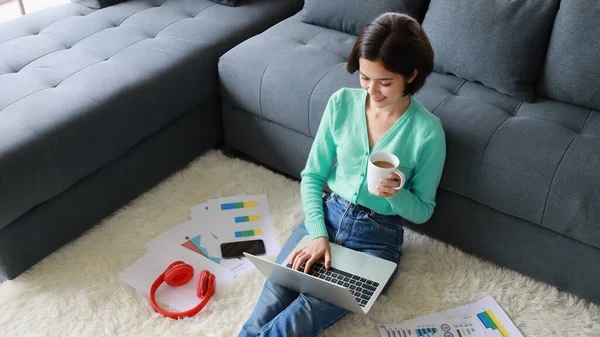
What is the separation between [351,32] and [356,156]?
2.51 feet

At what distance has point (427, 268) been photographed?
5.48ft

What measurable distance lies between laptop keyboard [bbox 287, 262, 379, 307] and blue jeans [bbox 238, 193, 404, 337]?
0.07m

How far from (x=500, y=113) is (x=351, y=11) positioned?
731mm

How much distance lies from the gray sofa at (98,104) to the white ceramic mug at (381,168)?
0.89 meters

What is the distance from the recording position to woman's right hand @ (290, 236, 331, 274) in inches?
57.1

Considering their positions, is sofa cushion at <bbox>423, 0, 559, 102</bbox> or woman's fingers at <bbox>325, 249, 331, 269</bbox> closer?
woman's fingers at <bbox>325, 249, 331, 269</bbox>

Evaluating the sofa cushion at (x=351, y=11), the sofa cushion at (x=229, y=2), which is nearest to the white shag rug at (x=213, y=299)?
the sofa cushion at (x=351, y=11)

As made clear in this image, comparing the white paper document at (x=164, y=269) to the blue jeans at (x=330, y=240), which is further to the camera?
the white paper document at (x=164, y=269)

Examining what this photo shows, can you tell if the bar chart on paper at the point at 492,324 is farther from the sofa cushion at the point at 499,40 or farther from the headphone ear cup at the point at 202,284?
the headphone ear cup at the point at 202,284

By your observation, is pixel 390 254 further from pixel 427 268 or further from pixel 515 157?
pixel 515 157

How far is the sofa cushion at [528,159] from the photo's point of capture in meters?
1.37

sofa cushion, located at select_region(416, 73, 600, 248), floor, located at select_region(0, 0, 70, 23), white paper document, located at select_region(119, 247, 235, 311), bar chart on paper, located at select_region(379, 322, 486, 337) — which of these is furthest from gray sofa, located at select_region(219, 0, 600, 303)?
floor, located at select_region(0, 0, 70, 23)

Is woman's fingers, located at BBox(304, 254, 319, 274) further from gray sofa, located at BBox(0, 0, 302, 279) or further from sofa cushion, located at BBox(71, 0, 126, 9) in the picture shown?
sofa cushion, located at BBox(71, 0, 126, 9)

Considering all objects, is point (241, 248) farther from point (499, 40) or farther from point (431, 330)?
point (499, 40)
